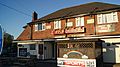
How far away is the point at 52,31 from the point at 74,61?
1396cm

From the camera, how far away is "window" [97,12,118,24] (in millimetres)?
22381

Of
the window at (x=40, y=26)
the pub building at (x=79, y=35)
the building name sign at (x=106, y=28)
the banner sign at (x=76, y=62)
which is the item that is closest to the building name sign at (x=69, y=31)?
the pub building at (x=79, y=35)

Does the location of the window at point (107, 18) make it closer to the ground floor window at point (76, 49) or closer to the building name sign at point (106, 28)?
the building name sign at point (106, 28)

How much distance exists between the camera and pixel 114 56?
21.7 metres

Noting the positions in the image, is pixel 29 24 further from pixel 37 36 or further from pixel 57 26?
pixel 57 26

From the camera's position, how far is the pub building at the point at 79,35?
15375 millimetres

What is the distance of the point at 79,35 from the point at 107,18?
4443mm

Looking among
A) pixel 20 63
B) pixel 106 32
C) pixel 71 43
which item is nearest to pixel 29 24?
pixel 20 63

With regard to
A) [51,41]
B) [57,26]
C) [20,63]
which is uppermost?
[57,26]

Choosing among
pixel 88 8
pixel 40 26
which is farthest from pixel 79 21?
pixel 40 26

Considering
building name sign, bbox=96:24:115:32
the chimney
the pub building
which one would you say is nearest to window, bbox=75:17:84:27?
the pub building

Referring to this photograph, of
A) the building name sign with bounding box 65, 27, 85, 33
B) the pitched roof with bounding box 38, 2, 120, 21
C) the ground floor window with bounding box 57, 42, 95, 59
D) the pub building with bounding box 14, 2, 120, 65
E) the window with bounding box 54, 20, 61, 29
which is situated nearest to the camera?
the ground floor window with bounding box 57, 42, 95, 59

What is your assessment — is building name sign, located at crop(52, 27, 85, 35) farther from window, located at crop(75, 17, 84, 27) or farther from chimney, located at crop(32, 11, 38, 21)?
chimney, located at crop(32, 11, 38, 21)

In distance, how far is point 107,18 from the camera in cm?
2294
